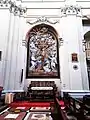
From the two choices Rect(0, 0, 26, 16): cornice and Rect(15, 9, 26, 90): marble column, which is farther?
Rect(0, 0, 26, 16): cornice

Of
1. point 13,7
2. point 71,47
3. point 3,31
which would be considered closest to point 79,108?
point 71,47

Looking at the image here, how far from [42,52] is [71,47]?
6.50 feet

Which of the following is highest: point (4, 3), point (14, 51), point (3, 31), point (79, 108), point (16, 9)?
point (4, 3)

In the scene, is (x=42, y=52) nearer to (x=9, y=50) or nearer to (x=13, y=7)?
(x=9, y=50)

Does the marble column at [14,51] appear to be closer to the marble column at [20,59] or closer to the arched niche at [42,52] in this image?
the marble column at [20,59]

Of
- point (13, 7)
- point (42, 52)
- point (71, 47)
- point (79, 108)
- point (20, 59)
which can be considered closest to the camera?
point (79, 108)

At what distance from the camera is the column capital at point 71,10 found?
9.30m

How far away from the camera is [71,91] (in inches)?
313

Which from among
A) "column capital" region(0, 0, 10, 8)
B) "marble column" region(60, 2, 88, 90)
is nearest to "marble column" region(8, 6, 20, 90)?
"column capital" region(0, 0, 10, 8)

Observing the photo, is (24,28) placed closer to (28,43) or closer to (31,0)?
(28,43)

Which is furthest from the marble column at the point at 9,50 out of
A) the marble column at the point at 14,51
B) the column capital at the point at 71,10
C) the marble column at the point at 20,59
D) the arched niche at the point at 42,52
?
the column capital at the point at 71,10

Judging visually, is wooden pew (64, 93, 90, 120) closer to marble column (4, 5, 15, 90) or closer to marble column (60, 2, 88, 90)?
marble column (60, 2, 88, 90)

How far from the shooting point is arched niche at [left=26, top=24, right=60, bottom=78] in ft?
28.8

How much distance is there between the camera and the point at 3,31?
8.51 m
